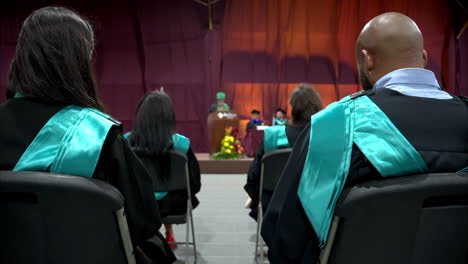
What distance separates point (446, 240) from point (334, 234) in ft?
0.86

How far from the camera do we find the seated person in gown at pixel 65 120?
0.99 meters

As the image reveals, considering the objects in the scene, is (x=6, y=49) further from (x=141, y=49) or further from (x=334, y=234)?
(x=334, y=234)

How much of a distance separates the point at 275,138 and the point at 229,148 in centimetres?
518

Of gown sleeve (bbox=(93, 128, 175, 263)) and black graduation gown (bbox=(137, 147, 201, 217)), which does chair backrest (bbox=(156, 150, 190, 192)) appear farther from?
gown sleeve (bbox=(93, 128, 175, 263))

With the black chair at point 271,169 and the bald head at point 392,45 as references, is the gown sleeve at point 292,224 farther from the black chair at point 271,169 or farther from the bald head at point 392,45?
the black chair at point 271,169

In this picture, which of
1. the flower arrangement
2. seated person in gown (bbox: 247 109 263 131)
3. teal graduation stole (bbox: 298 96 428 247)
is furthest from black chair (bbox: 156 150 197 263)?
seated person in gown (bbox: 247 109 263 131)

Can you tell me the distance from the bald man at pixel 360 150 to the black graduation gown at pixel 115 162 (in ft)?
1.20

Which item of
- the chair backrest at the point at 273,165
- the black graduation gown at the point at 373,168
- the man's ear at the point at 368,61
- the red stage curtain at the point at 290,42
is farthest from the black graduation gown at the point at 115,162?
the red stage curtain at the point at 290,42

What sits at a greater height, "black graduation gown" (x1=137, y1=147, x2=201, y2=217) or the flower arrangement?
"black graduation gown" (x1=137, y1=147, x2=201, y2=217)

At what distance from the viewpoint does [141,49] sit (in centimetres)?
1041

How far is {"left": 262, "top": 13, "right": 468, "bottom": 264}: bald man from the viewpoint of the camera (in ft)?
3.19

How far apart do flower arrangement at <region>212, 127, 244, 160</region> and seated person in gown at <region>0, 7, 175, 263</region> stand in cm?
661

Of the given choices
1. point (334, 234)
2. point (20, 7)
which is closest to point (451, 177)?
point (334, 234)

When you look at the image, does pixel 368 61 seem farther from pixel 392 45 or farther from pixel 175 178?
pixel 175 178
